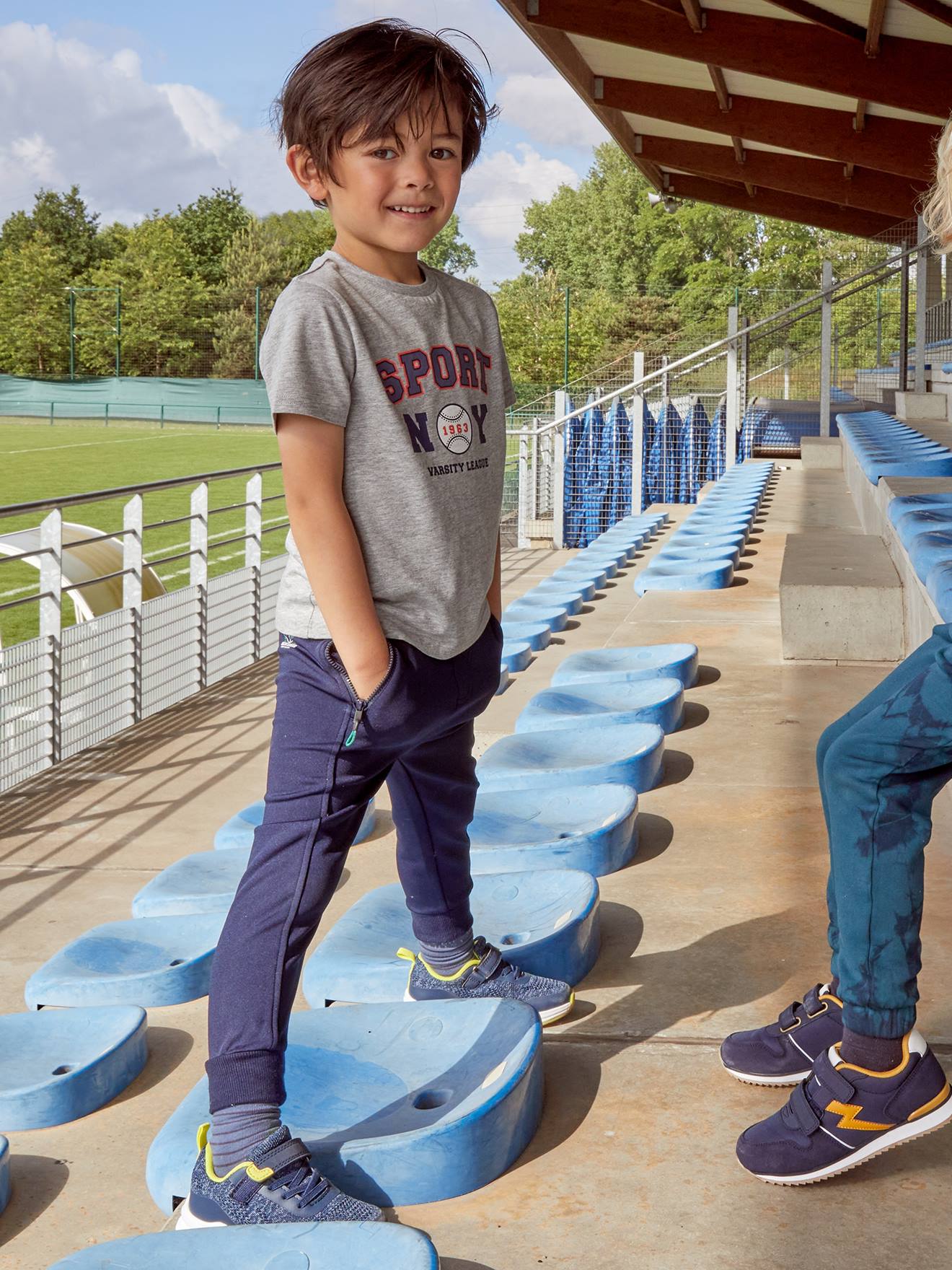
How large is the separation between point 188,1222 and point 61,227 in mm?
75222

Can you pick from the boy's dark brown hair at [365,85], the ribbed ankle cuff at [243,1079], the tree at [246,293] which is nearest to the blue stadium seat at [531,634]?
the boy's dark brown hair at [365,85]

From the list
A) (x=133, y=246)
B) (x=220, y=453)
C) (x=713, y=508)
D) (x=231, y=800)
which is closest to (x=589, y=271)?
(x=133, y=246)

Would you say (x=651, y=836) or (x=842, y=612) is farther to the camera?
(x=842, y=612)

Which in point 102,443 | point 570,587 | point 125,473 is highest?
point 102,443

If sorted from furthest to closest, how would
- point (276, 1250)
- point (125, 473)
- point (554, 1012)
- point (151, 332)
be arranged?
1. point (151, 332)
2. point (125, 473)
3. point (554, 1012)
4. point (276, 1250)

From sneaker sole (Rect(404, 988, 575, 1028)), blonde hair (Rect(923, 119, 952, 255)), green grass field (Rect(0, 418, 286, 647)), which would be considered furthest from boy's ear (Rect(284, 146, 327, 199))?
green grass field (Rect(0, 418, 286, 647))

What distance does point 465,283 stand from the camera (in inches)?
73.9

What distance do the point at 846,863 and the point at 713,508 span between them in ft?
25.4

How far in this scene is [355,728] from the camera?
1.62 metres

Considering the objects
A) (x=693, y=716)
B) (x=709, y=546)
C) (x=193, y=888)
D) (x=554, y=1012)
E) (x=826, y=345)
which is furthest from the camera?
(x=826, y=345)

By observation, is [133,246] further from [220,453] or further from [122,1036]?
[122,1036]

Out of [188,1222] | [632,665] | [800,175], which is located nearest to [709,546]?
[632,665]

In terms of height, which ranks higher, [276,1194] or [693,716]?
[693,716]

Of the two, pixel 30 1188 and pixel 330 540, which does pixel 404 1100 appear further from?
pixel 330 540
